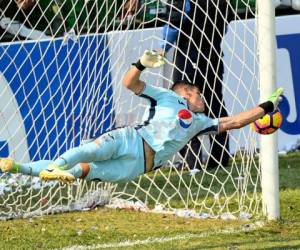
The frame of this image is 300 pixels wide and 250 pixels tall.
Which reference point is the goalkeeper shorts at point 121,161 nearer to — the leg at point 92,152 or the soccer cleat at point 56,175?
the leg at point 92,152

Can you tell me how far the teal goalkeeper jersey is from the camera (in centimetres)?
730

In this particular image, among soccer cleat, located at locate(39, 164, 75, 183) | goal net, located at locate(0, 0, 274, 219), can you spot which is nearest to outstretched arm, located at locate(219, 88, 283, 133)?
soccer cleat, located at locate(39, 164, 75, 183)

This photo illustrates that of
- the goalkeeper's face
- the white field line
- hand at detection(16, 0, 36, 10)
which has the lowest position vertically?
the white field line

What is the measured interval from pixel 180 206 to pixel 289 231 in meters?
1.63

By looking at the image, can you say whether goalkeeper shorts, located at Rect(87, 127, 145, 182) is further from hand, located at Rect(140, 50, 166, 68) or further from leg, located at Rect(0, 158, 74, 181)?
hand, located at Rect(140, 50, 166, 68)

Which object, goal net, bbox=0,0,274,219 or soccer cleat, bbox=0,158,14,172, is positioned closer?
soccer cleat, bbox=0,158,14,172

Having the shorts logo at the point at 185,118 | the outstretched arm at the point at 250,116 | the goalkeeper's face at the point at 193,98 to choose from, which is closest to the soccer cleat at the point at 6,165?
the shorts logo at the point at 185,118

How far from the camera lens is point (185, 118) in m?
7.33

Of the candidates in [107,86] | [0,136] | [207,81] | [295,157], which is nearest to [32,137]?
[0,136]

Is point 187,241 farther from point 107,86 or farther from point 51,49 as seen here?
point 51,49

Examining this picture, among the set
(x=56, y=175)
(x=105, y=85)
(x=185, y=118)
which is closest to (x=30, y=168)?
(x=56, y=175)

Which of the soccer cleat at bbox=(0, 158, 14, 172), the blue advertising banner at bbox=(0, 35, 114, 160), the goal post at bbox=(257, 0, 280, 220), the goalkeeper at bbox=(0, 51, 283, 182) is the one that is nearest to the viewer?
the soccer cleat at bbox=(0, 158, 14, 172)

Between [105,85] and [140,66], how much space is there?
3.35 m

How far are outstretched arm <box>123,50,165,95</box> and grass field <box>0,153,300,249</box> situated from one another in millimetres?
1161
